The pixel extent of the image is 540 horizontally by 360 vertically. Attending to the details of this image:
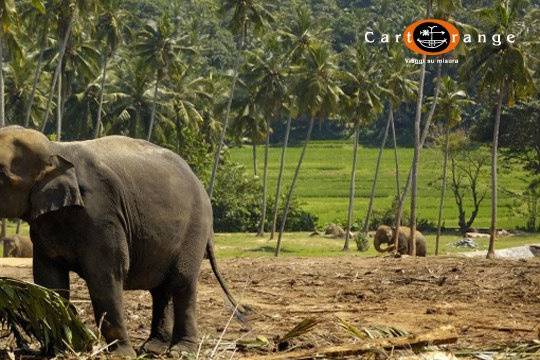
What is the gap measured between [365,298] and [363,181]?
6516 centimetres

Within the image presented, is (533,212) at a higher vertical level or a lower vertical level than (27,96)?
lower

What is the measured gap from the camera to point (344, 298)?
17.5 metres

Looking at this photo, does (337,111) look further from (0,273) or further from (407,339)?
(407,339)

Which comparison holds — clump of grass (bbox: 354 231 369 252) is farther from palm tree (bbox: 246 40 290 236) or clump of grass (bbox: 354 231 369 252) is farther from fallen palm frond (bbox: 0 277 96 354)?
fallen palm frond (bbox: 0 277 96 354)

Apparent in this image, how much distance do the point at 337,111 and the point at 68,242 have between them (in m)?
46.1

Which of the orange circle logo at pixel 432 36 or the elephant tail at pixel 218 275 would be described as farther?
the orange circle logo at pixel 432 36

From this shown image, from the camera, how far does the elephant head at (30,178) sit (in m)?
10.2

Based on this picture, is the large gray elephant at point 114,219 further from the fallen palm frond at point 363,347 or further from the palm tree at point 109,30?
the palm tree at point 109,30

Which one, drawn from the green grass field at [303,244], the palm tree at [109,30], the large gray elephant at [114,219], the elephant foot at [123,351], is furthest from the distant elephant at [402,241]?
the elephant foot at [123,351]

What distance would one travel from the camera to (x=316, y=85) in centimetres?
5362

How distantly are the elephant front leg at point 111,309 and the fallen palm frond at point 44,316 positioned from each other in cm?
93

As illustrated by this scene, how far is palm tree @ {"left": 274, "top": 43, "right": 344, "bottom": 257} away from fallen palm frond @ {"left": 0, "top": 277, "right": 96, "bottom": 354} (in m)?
43.7

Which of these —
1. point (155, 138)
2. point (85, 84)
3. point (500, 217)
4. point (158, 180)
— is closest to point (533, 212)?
point (500, 217)

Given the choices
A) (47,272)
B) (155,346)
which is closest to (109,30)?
(155,346)
